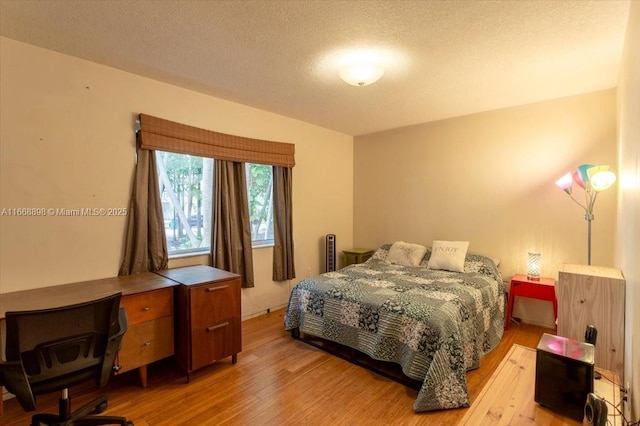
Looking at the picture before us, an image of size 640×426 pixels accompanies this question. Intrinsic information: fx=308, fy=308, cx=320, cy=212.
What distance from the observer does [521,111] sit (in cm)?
342

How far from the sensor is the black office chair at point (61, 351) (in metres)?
1.41

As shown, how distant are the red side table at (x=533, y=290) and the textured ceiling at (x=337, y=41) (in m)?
1.90

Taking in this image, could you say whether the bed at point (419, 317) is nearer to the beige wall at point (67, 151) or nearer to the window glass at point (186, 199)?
the window glass at point (186, 199)

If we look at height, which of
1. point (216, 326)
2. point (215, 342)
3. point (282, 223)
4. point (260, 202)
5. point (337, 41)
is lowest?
point (215, 342)

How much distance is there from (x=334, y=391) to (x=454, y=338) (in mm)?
932

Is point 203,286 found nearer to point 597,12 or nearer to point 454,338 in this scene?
point 454,338

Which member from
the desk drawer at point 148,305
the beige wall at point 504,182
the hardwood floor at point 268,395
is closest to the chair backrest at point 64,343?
the desk drawer at point 148,305

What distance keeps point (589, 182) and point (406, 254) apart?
6.25 feet

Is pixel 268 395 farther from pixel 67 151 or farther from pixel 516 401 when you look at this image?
pixel 67 151

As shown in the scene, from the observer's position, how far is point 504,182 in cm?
357

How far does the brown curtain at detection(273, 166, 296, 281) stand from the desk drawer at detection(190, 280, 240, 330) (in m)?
1.24

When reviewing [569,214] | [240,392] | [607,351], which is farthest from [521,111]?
[240,392]

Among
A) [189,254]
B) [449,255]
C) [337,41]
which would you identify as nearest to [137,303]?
[189,254]

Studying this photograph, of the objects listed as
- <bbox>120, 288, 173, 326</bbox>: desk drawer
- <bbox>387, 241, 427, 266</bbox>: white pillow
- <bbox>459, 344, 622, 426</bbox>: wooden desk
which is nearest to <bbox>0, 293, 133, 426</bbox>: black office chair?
<bbox>120, 288, 173, 326</bbox>: desk drawer
